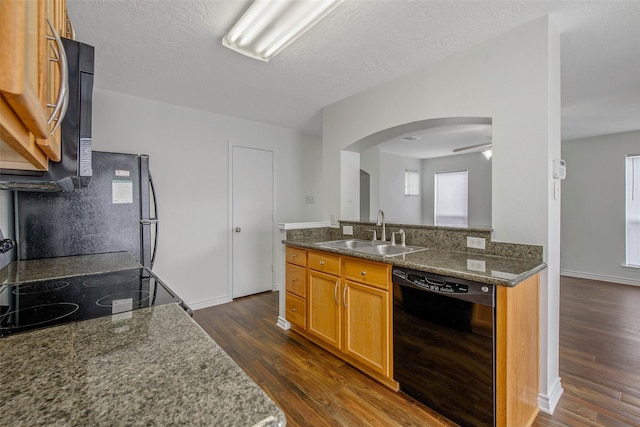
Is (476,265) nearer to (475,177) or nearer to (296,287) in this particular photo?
(296,287)

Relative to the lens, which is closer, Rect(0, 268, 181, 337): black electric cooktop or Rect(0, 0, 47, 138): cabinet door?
Rect(0, 0, 47, 138): cabinet door

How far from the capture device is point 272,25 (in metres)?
1.84

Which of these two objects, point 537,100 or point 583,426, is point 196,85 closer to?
point 537,100

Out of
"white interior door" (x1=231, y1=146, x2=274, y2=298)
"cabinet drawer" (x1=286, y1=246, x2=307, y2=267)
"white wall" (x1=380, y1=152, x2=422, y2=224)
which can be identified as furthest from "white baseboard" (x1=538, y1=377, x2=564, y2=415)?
"white wall" (x1=380, y1=152, x2=422, y2=224)

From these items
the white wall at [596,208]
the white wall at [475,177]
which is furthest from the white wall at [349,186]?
the white wall at [596,208]

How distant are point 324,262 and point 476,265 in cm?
115

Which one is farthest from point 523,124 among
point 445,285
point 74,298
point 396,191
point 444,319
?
point 396,191

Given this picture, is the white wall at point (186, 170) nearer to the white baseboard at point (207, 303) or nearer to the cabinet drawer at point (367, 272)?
the white baseboard at point (207, 303)

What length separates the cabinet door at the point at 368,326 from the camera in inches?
78.2

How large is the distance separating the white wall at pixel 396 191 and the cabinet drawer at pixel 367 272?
3.69 meters

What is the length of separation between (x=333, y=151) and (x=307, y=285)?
5.13 feet

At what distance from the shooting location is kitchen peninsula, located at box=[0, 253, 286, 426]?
51 centimetres

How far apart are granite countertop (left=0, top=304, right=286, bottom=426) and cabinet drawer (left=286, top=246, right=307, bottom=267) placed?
5.88ft

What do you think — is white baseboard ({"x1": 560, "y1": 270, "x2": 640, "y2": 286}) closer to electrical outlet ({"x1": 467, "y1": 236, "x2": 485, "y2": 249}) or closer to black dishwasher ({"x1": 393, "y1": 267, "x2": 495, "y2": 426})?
electrical outlet ({"x1": 467, "y1": 236, "x2": 485, "y2": 249})
